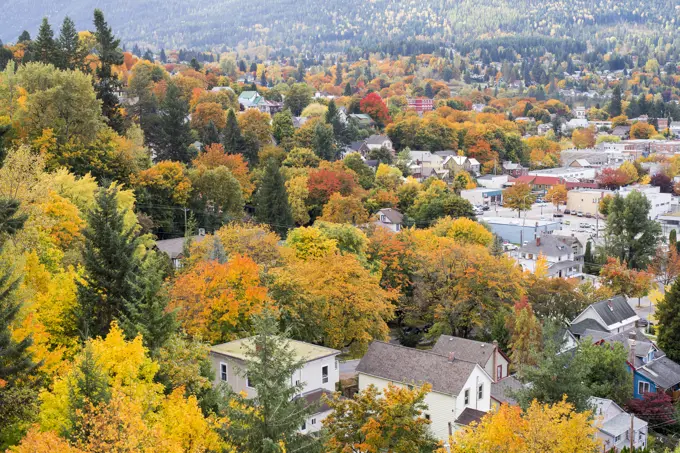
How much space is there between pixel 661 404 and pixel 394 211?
3550cm

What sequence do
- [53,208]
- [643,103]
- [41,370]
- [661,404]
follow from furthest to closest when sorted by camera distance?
[643,103] → [661,404] → [53,208] → [41,370]

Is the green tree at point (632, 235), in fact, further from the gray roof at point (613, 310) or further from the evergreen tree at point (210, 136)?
the evergreen tree at point (210, 136)

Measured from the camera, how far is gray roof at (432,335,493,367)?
34500 mm

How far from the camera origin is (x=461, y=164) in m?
101

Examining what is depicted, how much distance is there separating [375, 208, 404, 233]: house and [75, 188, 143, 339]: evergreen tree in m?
41.2

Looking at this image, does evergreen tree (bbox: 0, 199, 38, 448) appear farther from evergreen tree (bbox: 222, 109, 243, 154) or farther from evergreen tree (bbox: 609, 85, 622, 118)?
evergreen tree (bbox: 609, 85, 622, 118)

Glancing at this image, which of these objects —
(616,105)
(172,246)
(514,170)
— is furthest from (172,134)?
(616,105)

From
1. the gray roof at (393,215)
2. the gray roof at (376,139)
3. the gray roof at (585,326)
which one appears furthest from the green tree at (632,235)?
the gray roof at (376,139)

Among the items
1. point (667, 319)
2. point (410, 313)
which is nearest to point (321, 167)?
point (410, 313)

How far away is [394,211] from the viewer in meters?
68.3

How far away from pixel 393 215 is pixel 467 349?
32.8 meters

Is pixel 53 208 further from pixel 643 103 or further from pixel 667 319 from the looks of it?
pixel 643 103

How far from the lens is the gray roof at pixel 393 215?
66750 mm

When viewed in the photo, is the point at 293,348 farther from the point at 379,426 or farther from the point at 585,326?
the point at 585,326
